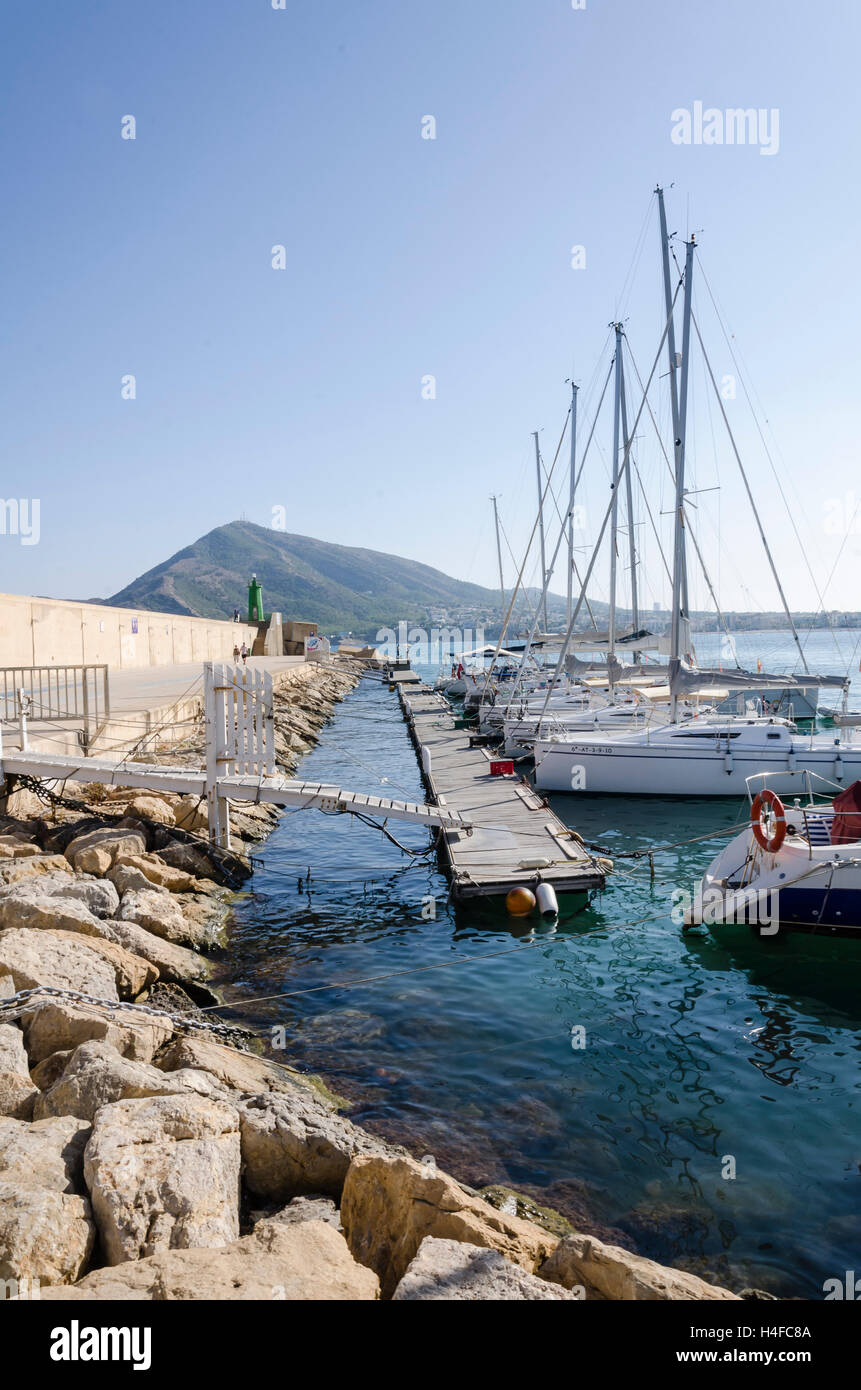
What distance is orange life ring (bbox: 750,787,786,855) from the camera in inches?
435

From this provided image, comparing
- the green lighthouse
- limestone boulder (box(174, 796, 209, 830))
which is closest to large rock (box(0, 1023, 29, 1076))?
limestone boulder (box(174, 796, 209, 830))

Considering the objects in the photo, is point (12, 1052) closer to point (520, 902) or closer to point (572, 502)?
point (520, 902)

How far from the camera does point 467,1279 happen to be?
425 centimetres

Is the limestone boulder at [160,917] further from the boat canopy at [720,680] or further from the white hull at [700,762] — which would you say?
the boat canopy at [720,680]

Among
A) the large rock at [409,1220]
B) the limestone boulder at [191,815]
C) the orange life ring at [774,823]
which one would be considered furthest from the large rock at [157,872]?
the orange life ring at [774,823]

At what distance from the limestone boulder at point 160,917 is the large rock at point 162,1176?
17.2 ft

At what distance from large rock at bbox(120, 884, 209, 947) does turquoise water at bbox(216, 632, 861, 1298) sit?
65 centimetres

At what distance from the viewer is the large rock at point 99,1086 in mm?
5922

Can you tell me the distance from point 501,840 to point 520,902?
277 cm


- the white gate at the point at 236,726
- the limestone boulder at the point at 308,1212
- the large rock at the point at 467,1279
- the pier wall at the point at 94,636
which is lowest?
the limestone boulder at the point at 308,1212

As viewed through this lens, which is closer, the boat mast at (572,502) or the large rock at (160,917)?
the large rock at (160,917)

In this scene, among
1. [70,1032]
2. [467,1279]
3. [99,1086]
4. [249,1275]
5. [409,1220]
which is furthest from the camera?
[70,1032]

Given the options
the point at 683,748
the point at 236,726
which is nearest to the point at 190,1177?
the point at 236,726
